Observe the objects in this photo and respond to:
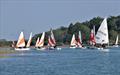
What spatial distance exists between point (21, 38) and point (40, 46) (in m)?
15.5

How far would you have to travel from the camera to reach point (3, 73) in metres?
46.9

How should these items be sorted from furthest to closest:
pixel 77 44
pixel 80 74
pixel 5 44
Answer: pixel 5 44
pixel 77 44
pixel 80 74

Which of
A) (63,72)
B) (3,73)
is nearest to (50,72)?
(63,72)

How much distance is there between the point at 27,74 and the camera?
150ft

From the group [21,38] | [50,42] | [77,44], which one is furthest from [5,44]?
[21,38]

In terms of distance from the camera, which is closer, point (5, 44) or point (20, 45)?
point (20, 45)

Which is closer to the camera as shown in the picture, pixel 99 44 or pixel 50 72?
pixel 50 72

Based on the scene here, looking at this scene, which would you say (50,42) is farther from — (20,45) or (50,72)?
(50,72)

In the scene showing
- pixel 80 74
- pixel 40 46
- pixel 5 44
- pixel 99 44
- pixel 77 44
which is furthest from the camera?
pixel 5 44

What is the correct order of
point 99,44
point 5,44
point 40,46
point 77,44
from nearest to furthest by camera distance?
1. point 99,44
2. point 40,46
3. point 77,44
4. point 5,44

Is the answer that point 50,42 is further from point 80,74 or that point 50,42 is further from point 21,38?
point 80,74

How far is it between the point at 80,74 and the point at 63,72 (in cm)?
248

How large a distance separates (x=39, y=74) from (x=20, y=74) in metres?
1.61

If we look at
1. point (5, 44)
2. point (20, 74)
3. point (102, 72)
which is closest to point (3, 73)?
point (20, 74)
